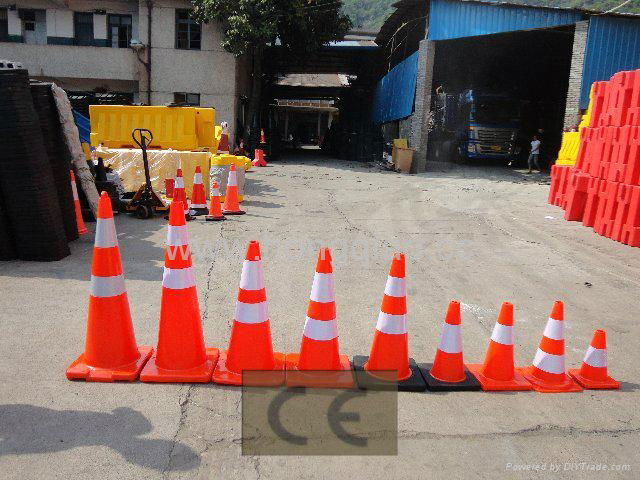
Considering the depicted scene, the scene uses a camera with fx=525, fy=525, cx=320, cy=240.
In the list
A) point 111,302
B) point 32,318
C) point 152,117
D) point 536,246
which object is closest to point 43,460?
point 111,302

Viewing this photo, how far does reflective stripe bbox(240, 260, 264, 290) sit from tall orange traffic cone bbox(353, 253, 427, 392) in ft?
2.76

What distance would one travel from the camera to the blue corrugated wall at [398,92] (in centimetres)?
2210

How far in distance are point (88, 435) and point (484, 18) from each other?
20.0 meters

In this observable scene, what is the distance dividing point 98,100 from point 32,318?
1930 centimetres

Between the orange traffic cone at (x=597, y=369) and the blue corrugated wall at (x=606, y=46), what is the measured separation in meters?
16.4

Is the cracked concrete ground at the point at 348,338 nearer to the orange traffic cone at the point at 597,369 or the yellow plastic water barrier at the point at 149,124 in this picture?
the orange traffic cone at the point at 597,369

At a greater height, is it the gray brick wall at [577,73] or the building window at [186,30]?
the building window at [186,30]

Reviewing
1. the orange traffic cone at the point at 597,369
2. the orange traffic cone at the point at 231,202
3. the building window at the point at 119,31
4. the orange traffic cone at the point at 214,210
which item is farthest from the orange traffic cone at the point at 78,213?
the building window at the point at 119,31

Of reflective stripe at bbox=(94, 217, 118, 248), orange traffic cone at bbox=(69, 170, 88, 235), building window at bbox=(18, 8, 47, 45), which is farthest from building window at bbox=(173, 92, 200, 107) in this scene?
reflective stripe at bbox=(94, 217, 118, 248)

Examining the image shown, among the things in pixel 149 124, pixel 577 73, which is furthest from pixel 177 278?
pixel 577 73

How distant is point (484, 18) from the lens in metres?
19.1

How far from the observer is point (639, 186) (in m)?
8.02

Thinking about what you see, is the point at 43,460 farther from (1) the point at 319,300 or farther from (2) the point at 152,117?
(2) the point at 152,117

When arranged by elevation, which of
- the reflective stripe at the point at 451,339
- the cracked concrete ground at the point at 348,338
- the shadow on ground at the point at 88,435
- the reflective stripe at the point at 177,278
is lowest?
the shadow on ground at the point at 88,435
